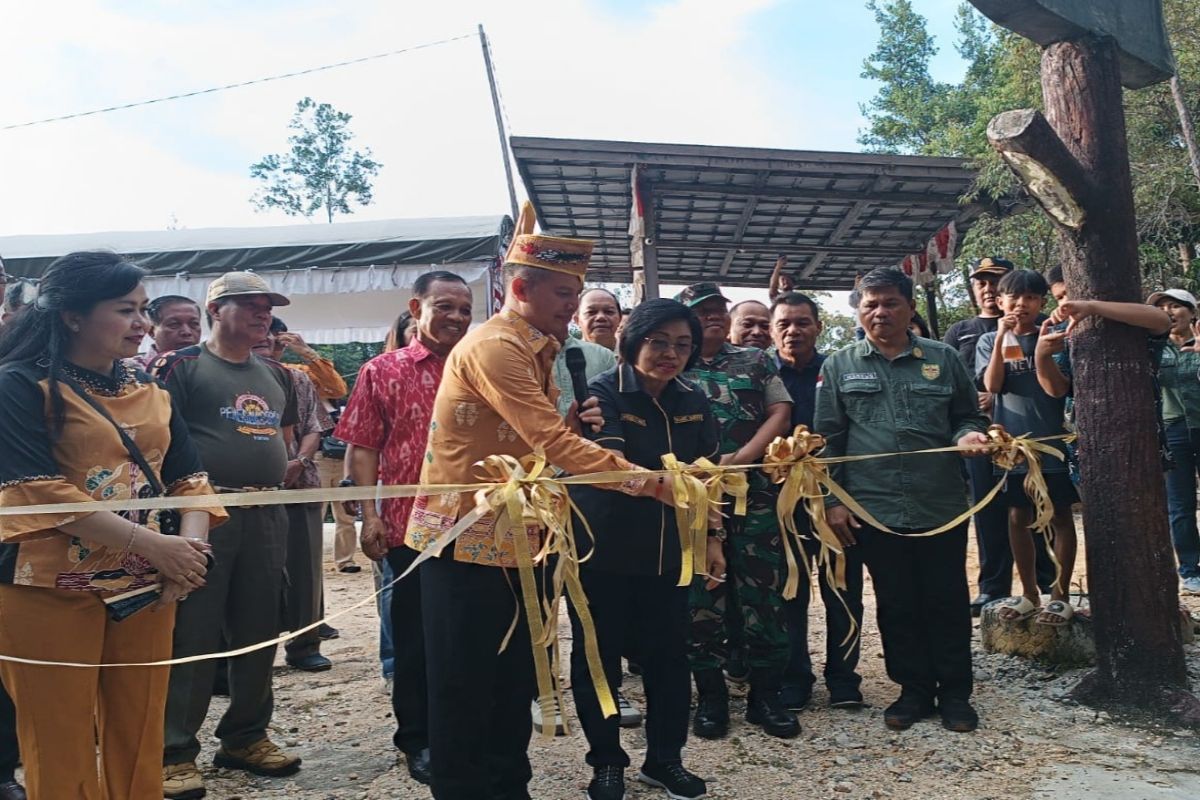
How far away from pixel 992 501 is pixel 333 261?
7.17 meters

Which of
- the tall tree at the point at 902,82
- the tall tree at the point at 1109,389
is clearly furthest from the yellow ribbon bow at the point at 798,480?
the tall tree at the point at 902,82

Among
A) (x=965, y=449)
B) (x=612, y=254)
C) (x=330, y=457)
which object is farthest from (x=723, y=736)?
(x=612, y=254)

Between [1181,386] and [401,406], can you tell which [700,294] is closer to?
[401,406]

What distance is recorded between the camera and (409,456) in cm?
349

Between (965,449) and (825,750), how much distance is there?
136 cm

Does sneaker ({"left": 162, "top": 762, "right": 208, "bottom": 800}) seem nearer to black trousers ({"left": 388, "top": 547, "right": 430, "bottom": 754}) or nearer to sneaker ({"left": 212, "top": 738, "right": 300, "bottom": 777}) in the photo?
sneaker ({"left": 212, "top": 738, "right": 300, "bottom": 777})

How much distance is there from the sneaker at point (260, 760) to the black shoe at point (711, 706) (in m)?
1.67

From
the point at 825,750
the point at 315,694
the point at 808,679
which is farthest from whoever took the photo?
the point at 315,694

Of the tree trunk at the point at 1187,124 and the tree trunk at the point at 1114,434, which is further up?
the tree trunk at the point at 1187,124

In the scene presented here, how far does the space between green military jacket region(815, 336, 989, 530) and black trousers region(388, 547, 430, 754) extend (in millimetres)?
1838

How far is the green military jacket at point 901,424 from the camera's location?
11.9ft

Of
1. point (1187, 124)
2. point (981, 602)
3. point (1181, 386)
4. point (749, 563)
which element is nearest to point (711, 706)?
point (749, 563)

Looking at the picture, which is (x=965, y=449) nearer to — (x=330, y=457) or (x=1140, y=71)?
(x=1140, y=71)

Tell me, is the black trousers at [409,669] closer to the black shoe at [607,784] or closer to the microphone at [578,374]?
the black shoe at [607,784]
